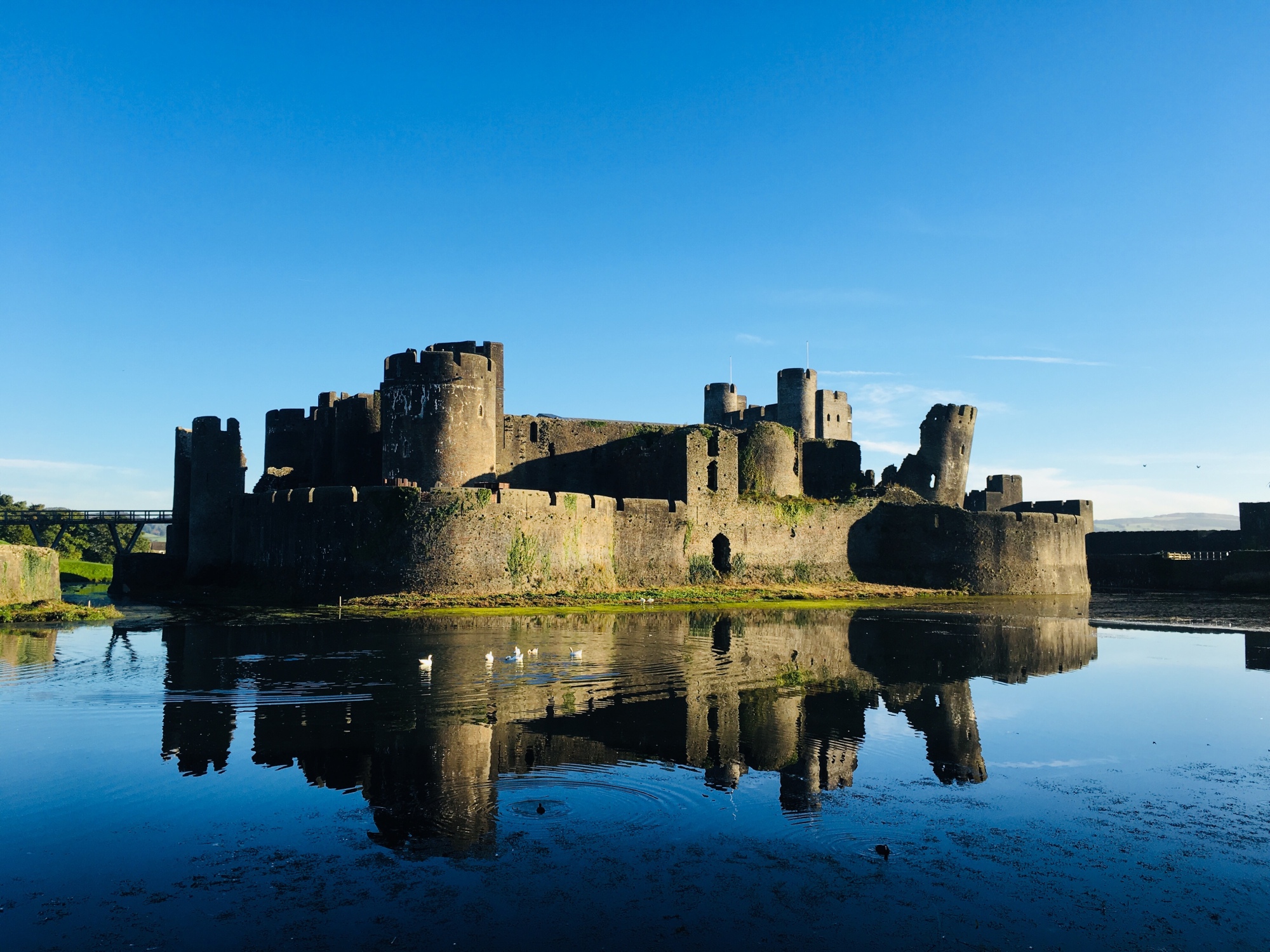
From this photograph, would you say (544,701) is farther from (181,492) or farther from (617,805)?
(181,492)

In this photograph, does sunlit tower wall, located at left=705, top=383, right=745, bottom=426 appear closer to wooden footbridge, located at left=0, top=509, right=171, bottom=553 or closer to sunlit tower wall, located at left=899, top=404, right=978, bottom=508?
sunlit tower wall, located at left=899, top=404, right=978, bottom=508

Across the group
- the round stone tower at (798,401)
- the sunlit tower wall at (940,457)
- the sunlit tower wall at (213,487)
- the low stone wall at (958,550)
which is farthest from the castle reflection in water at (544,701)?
the round stone tower at (798,401)

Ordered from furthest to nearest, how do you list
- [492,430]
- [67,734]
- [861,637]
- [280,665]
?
[492,430] < [861,637] < [280,665] < [67,734]

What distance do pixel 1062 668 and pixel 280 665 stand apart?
17.1m

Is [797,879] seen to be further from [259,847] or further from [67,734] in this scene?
[67,734]

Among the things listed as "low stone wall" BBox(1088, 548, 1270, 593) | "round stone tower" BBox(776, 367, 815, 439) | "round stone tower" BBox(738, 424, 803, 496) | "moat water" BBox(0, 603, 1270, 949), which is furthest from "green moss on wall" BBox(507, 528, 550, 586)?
"low stone wall" BBox(1088, 548, 1270, 593)

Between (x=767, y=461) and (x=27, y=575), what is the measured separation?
30.6 meters

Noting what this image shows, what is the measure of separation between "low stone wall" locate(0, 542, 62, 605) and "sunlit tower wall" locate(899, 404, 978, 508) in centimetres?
3947

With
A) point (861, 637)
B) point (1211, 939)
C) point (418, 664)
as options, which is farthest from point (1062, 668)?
point (1211, 939)

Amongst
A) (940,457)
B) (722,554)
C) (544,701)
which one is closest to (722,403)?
(940,457)

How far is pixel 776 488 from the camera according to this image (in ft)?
160

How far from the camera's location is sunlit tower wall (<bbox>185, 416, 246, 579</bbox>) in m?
41.0

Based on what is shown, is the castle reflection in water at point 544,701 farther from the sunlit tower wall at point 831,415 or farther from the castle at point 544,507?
the sunlit tower wall at point 831,415

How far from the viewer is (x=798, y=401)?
65438mm
